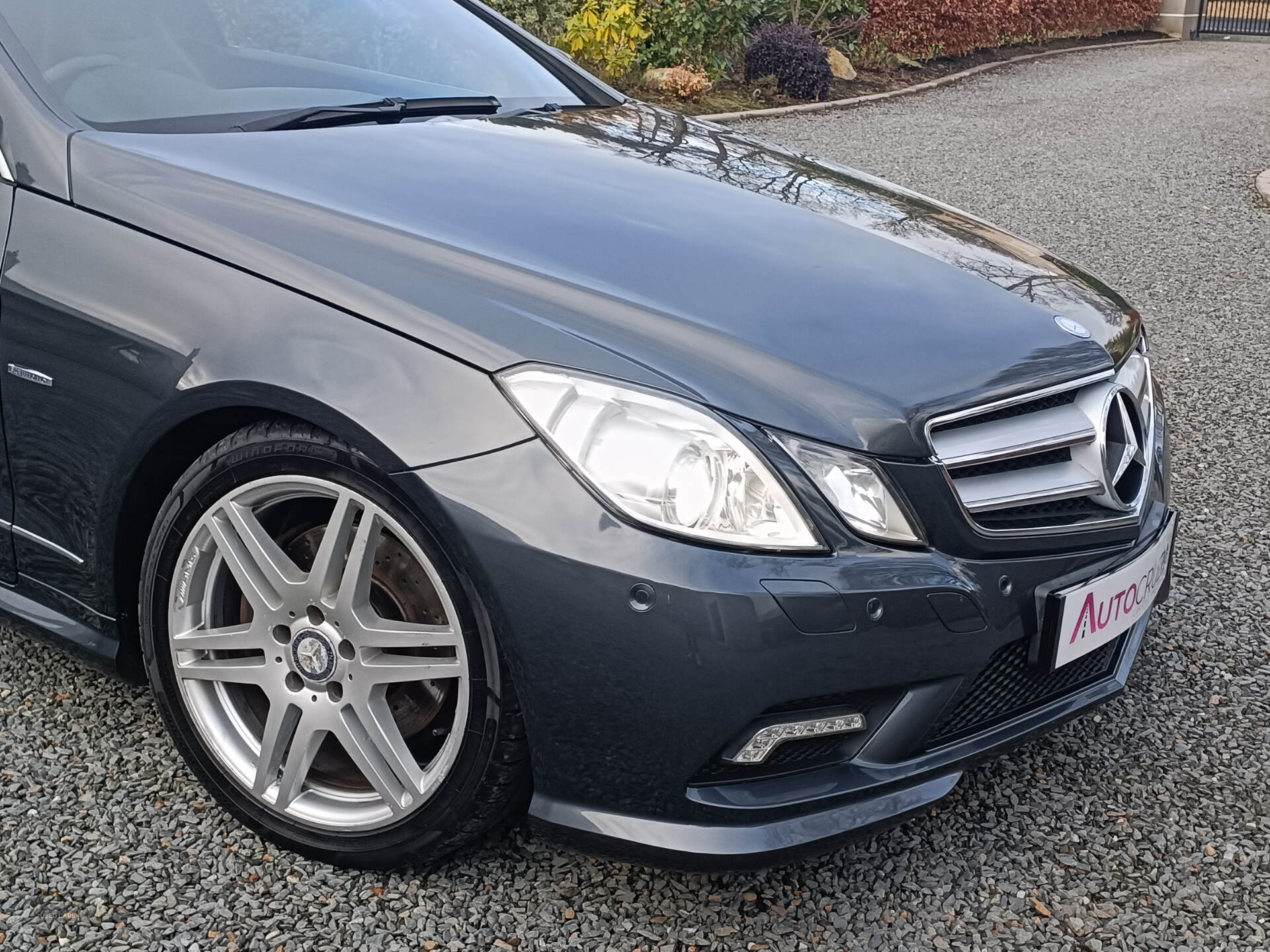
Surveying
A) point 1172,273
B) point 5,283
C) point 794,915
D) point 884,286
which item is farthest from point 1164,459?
point 1172,273

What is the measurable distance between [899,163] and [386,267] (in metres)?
7.87

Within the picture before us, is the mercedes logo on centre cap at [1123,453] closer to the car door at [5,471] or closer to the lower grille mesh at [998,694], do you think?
the lower grille mesh at [998,694]

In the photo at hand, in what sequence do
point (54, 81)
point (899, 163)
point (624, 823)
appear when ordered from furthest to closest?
1. point (899, 163)
2. point (54, 81)
3. point (624, 823)

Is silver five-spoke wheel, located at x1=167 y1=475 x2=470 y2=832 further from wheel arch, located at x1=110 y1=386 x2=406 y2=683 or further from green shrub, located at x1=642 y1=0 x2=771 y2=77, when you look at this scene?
green shrub, located at x1=642 y1=0 x2=771 y2=77

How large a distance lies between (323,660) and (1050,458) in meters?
1.20

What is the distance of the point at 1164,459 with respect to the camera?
2.45m

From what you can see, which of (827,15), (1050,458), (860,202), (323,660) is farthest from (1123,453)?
(827,15)

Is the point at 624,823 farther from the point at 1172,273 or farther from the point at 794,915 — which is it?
the point at 1172,273

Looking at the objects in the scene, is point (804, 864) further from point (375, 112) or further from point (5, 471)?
point (375, 112)

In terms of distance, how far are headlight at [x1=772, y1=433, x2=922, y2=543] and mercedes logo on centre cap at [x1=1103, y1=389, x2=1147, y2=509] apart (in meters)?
0.49

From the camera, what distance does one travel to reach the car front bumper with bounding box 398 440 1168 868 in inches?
66.8

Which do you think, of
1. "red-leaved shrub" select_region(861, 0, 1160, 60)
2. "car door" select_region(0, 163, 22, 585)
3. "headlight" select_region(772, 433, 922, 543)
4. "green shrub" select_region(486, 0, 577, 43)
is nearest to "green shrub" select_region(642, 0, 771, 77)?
"green shrub" select_region(486, 0, 577, 43)

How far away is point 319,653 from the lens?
1.98 meters

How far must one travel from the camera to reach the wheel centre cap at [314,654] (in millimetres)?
1976
